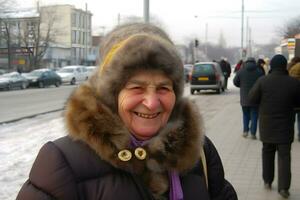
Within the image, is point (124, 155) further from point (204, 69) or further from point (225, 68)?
point (225, 68)

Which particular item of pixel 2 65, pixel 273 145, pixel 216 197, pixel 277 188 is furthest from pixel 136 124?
pixel 2 65

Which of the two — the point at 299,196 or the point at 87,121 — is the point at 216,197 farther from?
the point at 299,196

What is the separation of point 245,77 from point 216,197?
8.75 m

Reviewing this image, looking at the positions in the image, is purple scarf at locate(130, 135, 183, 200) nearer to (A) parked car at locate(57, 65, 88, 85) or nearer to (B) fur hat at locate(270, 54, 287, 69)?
(B) fur hat at locate(270, 54, 287, 69)

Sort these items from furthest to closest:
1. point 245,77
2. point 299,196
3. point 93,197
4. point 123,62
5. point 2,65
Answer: point 2,65 < point 245,77 < point 299,196 < point 123,62 < point 93,197

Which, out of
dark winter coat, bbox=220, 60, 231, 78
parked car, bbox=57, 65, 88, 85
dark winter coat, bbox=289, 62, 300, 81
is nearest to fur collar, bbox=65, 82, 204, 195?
dark winter coat, bbox=289, 62, 300, 81

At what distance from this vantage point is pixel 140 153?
181cm

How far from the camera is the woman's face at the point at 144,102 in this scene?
1.84 metres

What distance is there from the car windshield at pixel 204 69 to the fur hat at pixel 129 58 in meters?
21.9

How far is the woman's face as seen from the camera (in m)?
1.84

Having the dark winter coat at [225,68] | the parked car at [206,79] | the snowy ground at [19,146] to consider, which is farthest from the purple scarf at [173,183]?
the dark winter coat at [225,68]

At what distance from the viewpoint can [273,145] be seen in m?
5.91

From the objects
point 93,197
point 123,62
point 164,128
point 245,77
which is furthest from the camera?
point 245,77

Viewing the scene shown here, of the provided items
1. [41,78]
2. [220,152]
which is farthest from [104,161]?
[41,78]
